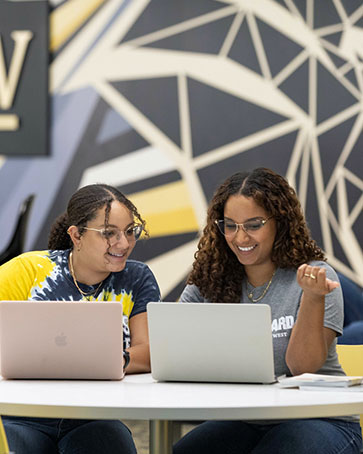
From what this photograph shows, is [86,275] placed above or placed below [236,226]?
below

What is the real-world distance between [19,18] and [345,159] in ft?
8.61

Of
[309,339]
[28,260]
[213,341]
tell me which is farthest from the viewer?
[28,260]

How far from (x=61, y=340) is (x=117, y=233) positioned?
1.76 ft

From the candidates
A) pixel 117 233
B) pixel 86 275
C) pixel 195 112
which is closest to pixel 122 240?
pixel 117 233

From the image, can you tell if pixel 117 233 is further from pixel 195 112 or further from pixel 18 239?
pixel 195 112

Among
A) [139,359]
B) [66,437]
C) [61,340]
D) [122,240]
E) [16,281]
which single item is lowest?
[66,437]

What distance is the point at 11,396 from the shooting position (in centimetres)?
163

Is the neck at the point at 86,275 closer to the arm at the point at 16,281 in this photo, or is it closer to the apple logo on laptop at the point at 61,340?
the arm at the point at 16,281

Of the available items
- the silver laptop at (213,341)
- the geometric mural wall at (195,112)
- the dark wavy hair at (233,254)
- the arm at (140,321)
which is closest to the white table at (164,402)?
the silver laptop at (213,341)

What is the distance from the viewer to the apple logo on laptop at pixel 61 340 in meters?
1.88

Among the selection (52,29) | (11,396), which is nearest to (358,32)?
(52,29)

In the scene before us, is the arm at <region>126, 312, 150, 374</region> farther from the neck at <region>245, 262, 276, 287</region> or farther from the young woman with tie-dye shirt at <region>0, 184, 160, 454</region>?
the neck at <region>245, 262, 276, 287</region>

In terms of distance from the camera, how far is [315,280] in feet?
6.24

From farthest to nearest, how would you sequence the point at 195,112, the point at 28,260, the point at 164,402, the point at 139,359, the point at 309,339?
the point at 195,112 < the point at 28,260 < the point at 139,359 < the point at 309,339 < the point at 164,402
